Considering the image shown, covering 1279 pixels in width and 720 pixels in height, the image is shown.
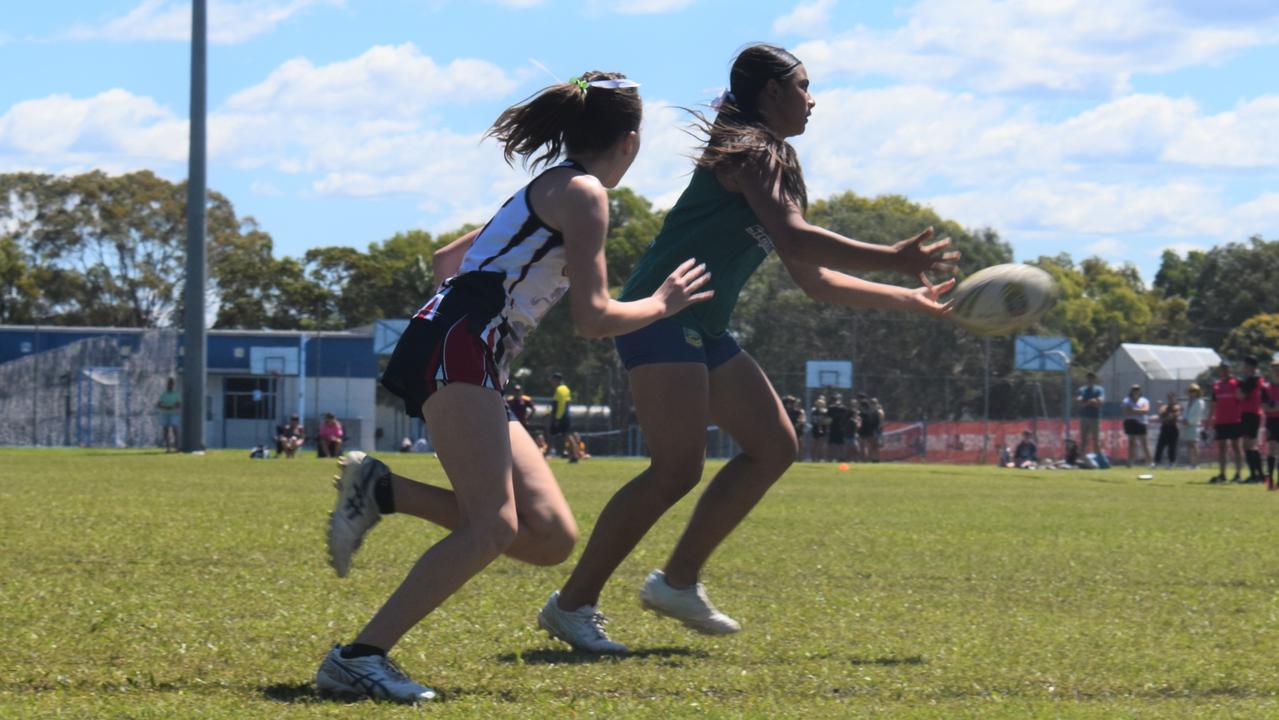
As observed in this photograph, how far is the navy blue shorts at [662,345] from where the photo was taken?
5609 millimetres

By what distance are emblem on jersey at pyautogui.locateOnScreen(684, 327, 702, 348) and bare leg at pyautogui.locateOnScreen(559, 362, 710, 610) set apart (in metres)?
0.08

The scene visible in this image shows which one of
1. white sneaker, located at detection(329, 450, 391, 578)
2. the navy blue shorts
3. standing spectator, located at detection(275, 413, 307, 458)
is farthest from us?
standing spectator, located at detection(275, 413, 307, 458)

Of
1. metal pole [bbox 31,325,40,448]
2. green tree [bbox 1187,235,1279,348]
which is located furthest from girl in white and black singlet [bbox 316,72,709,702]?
green tree [bbox 1187,235,1279,348]

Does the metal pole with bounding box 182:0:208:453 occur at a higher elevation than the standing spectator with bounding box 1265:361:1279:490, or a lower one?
higher

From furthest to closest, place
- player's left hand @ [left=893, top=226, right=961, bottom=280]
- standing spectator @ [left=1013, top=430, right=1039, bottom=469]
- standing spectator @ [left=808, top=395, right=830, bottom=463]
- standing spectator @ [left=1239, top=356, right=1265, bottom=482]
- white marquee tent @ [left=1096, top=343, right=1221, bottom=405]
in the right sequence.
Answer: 1. white marquee tent @ [left=1096, top=343, right=1221, bottom=405]
2. standing spectator @ [left=808, top=395, right=830, bottom=463]
3. standing spectator @ [left=1013, top=430, right=1039, bottom=469]
4. standing spectator @ [left=1239, top=356, right=1265, bottom=482]
5. player's left hand @ [left=893, top=226, right=961, bottom=280]

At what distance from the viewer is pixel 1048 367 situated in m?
42.8

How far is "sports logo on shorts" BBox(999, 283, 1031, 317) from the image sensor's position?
5.96 meters

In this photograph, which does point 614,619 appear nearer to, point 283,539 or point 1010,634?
point 1010,634

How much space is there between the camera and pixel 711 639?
19.8ft

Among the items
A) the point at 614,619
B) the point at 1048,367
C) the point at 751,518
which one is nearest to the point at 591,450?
the point at 1048,367

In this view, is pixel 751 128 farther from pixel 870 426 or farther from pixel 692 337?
pixel 870 426

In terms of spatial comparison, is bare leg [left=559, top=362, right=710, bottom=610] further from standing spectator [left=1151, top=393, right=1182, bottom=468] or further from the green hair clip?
standing spectator [left=1151, top=393, right=1182, bottom=468]

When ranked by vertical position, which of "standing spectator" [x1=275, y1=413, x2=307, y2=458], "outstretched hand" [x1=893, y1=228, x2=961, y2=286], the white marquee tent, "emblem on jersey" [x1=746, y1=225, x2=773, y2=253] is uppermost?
the white marquee tent

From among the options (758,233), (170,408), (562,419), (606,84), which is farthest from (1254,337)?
(606,84)
